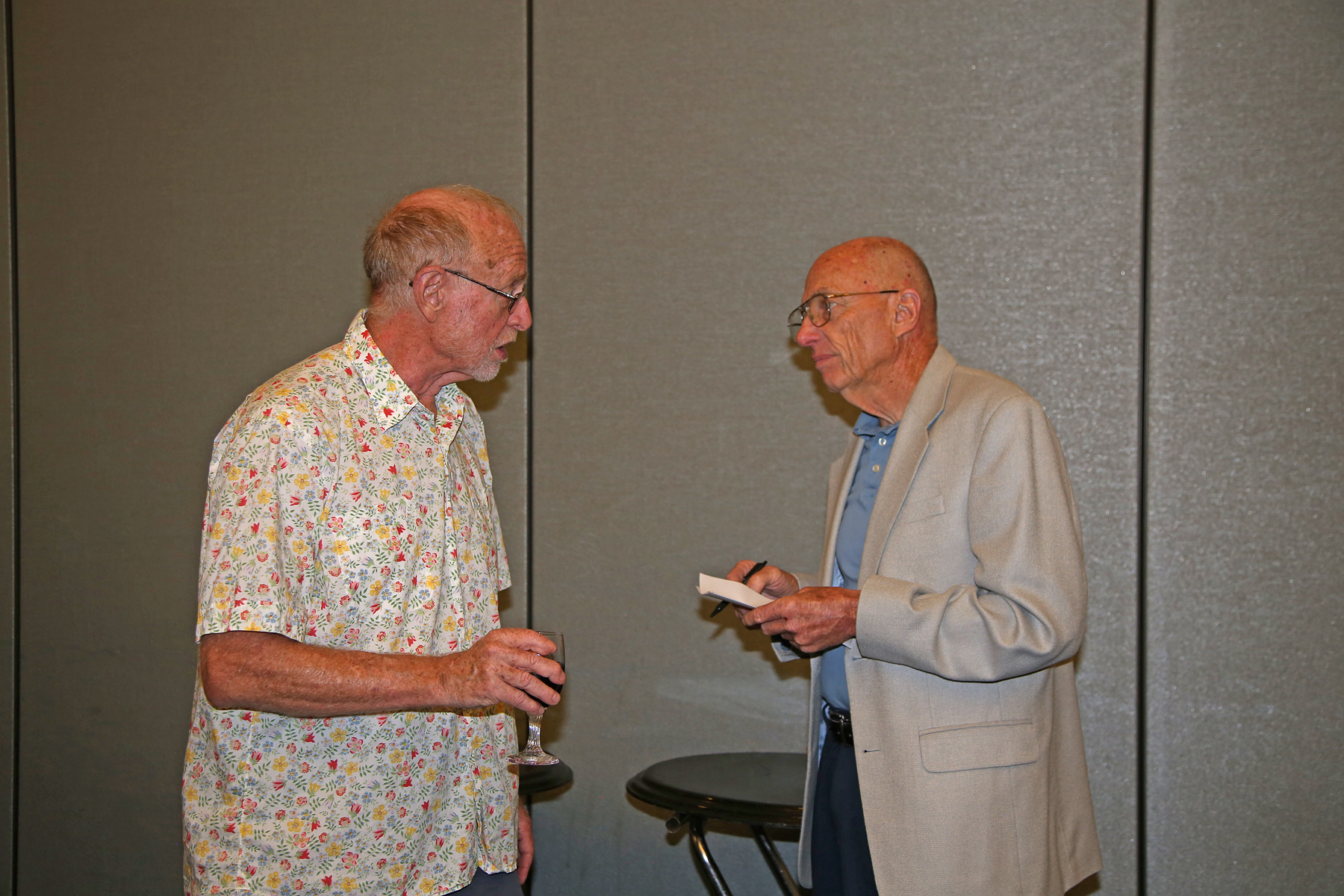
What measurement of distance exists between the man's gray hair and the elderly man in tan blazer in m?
0.89

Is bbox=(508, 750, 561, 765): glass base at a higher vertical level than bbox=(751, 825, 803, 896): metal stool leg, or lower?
higher

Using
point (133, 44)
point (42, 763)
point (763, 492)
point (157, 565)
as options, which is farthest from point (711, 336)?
point (42, 763)

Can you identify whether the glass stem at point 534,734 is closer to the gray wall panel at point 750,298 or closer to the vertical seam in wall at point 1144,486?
the gray wall panel at point 750,298

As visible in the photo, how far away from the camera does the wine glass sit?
164 cm

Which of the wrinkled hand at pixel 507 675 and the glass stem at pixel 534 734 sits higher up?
the wrinkled hand at pixel 507 675

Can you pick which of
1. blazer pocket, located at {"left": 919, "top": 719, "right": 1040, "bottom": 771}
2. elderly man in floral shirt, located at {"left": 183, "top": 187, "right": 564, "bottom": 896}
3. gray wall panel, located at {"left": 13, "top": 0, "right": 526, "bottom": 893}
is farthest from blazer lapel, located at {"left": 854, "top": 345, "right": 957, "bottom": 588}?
gray wall panel, located at {"left": 13, "top": 0, "right": 526, "bottom": 893}

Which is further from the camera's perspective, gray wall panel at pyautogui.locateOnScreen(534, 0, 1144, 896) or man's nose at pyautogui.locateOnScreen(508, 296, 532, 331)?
gray wall panel at pyautogui.locateOnScreen(534, 0, 1144, 896)

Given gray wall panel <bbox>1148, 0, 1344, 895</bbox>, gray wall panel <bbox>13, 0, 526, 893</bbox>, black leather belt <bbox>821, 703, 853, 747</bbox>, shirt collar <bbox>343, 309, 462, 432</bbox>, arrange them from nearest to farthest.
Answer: shirt collar <bbox>343, 309, 462, 432</bbox> → black leather belt <bbox>821, 703, 853, 747</bbox> → gray wall panel <bbox>1148, 0, 1344, 895</bbox> → gray wall panel <bbox>13, 0, 526, 893</bbox>

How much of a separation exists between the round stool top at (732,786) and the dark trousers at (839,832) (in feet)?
0.29

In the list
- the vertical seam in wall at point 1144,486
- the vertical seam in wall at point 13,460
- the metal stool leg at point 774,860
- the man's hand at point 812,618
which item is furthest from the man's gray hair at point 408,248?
the vertical seam in wall at point 13,460

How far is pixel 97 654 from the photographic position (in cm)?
378

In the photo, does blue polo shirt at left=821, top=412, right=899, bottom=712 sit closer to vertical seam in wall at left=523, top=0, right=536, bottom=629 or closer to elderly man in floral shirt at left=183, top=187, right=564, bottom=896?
elderly man in floral shirt at left=183, top=187, right=564, bottom=896

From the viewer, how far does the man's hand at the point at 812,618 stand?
1.98m

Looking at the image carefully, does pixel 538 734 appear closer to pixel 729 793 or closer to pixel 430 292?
pixel 430 292
